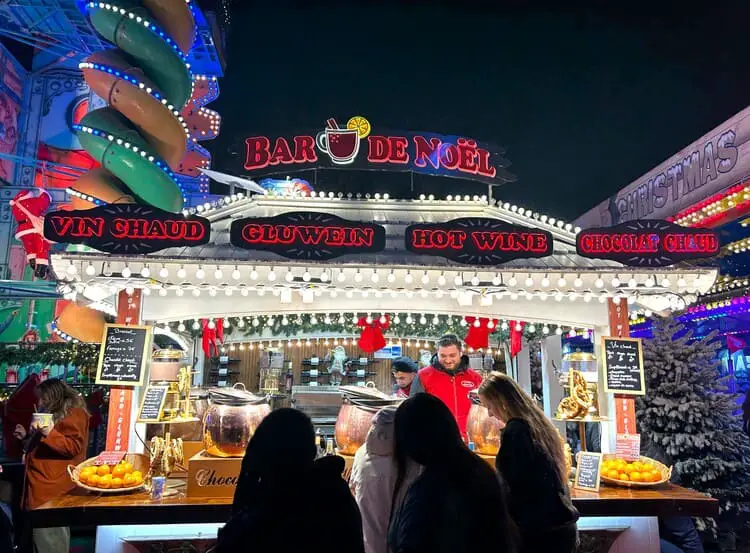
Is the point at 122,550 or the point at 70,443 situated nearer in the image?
the point at 122,550

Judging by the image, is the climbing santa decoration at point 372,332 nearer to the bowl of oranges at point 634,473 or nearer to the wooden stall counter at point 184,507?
the bowl of oranges at point 634,473

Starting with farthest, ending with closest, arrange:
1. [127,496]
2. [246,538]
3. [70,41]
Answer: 1. [70,41]
2. [127,496]
3. [246,538]

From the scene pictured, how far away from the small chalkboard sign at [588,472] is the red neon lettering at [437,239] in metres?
1.83

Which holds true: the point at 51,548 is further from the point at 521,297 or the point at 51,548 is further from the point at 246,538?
the point at 521,297

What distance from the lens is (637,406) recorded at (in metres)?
6.64

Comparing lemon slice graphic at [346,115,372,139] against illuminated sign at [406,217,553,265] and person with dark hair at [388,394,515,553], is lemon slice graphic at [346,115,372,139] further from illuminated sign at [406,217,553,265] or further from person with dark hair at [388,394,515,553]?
person with dark hair at [388,394,515,553]

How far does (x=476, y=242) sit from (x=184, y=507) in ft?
9.32

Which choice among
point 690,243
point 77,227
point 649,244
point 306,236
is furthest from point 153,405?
point 690,243

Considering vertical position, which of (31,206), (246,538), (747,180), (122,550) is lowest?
(122,550)

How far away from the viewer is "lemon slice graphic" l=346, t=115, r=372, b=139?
7.60m

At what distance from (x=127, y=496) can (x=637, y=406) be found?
5.83m

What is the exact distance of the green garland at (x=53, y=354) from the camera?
8.65m

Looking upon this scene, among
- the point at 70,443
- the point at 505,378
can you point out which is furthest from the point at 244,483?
the point at 70,443

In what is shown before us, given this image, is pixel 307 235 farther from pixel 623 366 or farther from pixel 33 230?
pixel 33 230
